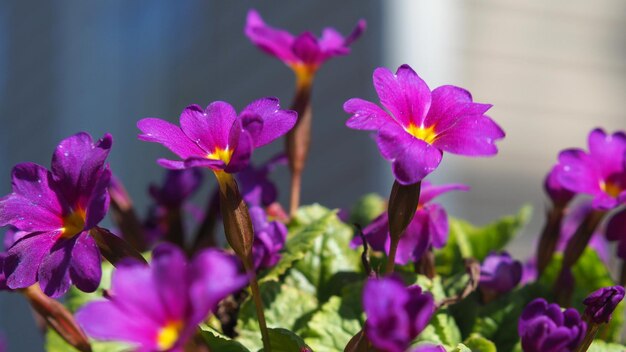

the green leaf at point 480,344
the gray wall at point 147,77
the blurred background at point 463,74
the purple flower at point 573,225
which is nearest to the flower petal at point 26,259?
the green leaf at point 480,344

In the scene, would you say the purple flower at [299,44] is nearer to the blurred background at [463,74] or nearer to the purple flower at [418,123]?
the purple flower at [418,123]

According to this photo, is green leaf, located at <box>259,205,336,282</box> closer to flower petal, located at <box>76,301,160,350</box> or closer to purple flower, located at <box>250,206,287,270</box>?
purple flower, located at <box>250,206,287,270</box>

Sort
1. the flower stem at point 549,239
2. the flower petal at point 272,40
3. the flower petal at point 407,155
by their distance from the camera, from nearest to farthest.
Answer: the flower petal at point 407,155 → the flower stem at point 549,239 → the flower petal at point 272,40

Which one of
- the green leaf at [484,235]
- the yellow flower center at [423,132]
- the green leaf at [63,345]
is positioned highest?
the yellow flower center at [423,132]

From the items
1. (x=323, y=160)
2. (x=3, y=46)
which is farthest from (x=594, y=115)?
(x=3, y=46)

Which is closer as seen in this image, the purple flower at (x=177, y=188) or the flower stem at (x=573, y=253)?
the flower stem at (x=573, y=253)

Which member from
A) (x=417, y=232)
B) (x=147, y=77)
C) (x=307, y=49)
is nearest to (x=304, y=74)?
(x=307, y=49)

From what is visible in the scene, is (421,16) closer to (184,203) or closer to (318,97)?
(318,97)
